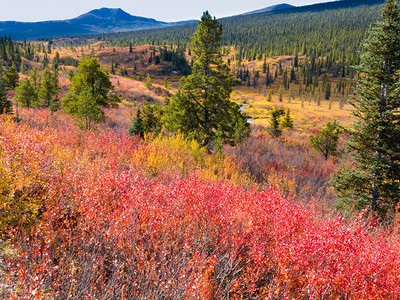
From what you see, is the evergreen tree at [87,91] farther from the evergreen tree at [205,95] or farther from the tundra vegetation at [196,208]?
the evergreen tree at [205,95]

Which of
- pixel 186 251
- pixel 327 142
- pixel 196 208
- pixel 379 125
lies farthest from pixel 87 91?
pixel 327 142

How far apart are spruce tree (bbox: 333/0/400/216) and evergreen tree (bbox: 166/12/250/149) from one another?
22.5 feet

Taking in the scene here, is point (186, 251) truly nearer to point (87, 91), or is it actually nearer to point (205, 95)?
point (205, 95)

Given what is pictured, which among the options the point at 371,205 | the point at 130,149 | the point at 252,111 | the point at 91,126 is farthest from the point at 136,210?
the point at 252,111

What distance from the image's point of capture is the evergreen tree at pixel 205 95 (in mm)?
13977

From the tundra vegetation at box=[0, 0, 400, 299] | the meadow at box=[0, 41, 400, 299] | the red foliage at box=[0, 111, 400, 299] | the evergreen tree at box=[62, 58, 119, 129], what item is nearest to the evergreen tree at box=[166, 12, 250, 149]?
the tundra vegetation at box=[0, 0, 400, 299]

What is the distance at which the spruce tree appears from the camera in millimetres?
8914

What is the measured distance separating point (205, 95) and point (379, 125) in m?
8.91

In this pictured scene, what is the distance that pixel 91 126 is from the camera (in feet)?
45.6

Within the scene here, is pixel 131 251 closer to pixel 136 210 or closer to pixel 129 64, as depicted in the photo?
pixel 136 210

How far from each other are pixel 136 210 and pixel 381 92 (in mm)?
10541

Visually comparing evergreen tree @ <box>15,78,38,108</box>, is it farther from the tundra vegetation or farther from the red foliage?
the red foliage

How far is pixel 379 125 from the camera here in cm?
920

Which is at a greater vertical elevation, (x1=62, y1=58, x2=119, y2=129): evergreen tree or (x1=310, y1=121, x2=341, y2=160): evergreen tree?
(x1=62, y1=58, x2=119, y2=129): evergreen tree
